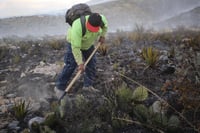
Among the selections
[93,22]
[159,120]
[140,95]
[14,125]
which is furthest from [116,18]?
[159,120]

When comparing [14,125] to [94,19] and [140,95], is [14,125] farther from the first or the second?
[94,19]

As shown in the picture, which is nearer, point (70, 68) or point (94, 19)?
point (94, 19)

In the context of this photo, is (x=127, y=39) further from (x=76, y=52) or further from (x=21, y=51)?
(x=76, y=52)

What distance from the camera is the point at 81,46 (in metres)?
4.75

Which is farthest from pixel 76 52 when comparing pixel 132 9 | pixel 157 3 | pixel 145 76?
pixel 157 3

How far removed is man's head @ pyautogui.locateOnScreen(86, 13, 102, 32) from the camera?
419 cm

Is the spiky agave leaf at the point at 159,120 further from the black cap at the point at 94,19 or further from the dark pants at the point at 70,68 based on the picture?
the dark pants at the point at 70,68

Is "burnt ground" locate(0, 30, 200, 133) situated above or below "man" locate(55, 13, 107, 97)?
below

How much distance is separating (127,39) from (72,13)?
591cm

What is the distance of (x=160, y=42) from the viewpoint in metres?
9.39

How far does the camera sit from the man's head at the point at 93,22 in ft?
13.7

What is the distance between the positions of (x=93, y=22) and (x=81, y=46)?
0.65 m

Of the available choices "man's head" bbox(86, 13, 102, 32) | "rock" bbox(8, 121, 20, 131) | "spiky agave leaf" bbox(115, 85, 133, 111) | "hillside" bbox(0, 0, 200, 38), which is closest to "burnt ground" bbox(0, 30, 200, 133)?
"rock" bbox(8, 121, 20, 131)

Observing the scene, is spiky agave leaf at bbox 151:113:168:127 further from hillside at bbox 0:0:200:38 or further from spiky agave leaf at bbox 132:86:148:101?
hillside at bbox 0:0:200:38
